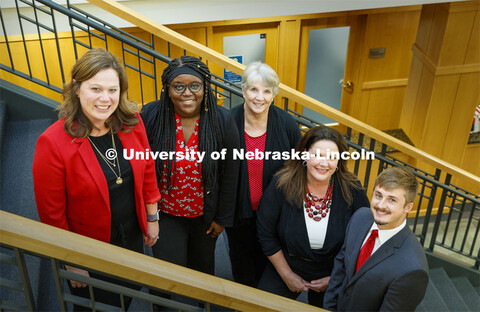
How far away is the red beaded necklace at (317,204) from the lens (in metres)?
2.37

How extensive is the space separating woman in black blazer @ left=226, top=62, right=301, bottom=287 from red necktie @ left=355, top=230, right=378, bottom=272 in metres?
0.70

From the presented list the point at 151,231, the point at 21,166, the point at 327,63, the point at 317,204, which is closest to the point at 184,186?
the point at 151,231

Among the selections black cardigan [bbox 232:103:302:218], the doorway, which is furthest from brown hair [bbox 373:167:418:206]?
the doorway

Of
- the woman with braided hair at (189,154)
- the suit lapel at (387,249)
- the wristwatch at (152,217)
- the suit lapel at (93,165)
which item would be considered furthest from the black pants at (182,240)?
the suit lapel at (387,249)

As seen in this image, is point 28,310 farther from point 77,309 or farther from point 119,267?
point 77,309

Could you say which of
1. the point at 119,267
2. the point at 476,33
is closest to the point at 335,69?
the point at 476,33

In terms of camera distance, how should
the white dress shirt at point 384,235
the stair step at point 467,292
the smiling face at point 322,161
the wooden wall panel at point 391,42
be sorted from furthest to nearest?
the wooden wall panel at point 391,42
the stair step at point 467,292
the smiling face at point 322,161
the white dress shirt at point 384,235

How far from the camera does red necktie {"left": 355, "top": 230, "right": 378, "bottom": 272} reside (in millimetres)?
2084

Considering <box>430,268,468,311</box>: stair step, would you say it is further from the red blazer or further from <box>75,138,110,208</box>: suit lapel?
<box>75,138,110,208</box>: suit lapel

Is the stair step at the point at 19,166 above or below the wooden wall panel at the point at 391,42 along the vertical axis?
above

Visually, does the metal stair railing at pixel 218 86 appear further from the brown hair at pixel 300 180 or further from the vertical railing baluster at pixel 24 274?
the vertical railing baluster at pixel 24 274

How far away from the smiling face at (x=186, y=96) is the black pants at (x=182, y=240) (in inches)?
24.0

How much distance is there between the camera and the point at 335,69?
6656mm

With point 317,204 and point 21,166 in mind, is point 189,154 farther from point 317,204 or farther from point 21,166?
point 21,166
